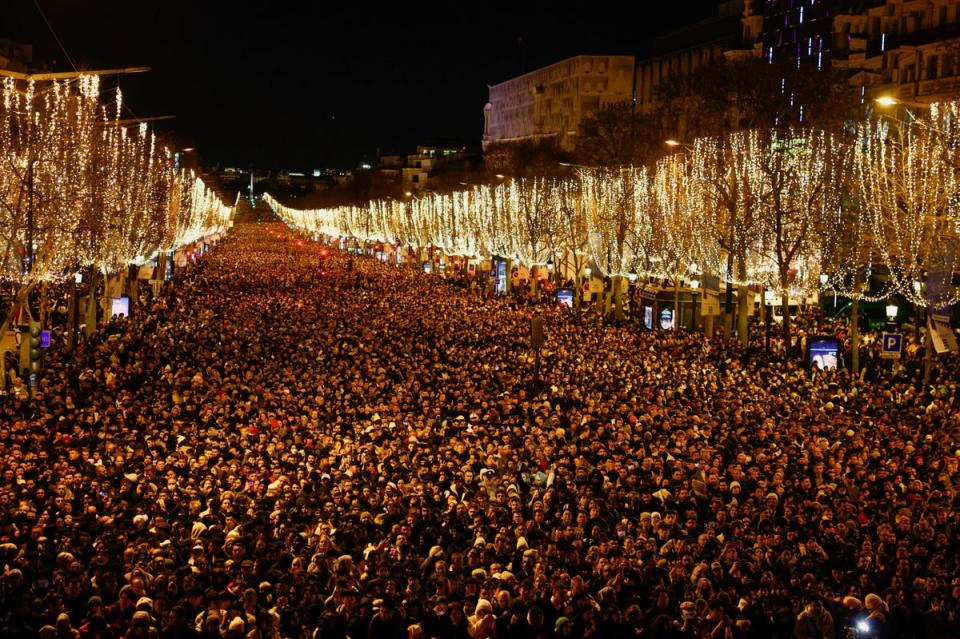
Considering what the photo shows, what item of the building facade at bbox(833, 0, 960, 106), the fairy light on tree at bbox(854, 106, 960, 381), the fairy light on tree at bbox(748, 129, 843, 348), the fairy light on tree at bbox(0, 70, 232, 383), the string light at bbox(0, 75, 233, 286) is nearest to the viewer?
the fairy light on tree at bbox(854, 106, 960, 381)

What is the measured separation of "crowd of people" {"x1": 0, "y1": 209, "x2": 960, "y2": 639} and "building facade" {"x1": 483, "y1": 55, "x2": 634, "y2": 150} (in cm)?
8303

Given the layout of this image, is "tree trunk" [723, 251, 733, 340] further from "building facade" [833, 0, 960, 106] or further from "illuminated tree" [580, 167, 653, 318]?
"building facade" [833, 0, 960, 106]

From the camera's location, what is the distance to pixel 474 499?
15.6 meters

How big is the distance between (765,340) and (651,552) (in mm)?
24678

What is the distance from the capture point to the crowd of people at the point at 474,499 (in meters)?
11.1

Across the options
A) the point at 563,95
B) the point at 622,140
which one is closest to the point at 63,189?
the point at 622,140

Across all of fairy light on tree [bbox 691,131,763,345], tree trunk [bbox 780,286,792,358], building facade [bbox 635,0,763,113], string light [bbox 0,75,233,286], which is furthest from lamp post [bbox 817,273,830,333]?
building facade [bbox 635,0,763,113]

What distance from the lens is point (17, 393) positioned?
24.3 metres

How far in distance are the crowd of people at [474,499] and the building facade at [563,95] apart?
83026 millimetres

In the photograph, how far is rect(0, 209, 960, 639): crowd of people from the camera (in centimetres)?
1113

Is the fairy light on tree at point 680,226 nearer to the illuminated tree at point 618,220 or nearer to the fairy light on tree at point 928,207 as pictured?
the illuminated tree at point 618,220

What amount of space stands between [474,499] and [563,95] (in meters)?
118

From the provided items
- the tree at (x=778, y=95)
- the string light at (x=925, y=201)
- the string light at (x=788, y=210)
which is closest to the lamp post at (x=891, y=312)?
the string light at (x=788, y=210)

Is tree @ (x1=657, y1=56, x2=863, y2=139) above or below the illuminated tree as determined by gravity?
above
